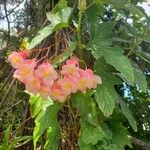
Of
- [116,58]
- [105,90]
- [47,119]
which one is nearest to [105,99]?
[105,90]

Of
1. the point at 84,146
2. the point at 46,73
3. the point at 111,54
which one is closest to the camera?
the point at 46,73

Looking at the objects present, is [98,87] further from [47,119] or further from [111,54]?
[47,119]

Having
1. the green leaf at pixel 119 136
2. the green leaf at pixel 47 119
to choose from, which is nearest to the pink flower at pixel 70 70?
the green leaf at pixel 47 119

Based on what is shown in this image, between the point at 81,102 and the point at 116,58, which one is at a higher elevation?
the point at 116,58

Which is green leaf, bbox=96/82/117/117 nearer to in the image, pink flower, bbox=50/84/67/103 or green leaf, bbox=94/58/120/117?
green leaf, bbox=94/58/120/117

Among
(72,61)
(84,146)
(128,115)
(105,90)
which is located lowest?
(84,146)

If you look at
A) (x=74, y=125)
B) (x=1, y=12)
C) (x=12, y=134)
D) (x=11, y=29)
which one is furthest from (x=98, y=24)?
(x=1, y=12)

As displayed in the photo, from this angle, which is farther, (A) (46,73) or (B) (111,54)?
(B) (111,54)
